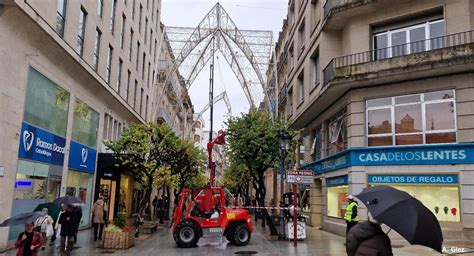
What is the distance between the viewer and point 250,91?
50.3 m

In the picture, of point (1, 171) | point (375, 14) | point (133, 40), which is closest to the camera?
point (1, 171)

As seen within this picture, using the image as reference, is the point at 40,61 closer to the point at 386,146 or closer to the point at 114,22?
the point at 114,22

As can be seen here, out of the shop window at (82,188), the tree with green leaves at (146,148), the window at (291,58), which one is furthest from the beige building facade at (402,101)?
the shop window at (82,188)

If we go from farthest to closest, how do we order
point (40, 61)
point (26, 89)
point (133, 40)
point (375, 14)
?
1. point (133, 40)
2. point (375, 14)
3. point (40, 61)
4. point (26, 89)

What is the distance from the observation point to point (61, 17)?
1772 cm

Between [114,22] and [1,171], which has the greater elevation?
[114,22]

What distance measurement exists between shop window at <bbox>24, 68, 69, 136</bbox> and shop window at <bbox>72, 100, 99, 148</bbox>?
60.1 inches

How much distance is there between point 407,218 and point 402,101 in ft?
46.5

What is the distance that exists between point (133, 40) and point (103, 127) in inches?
351

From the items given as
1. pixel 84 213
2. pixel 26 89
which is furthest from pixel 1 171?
pixel 84 213

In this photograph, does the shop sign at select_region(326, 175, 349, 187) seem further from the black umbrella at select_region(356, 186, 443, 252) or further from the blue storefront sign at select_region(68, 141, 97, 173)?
the black umbrella at select_region(356, 186, 443, 252)

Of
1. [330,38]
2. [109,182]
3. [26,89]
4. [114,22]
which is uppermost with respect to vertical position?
[114,22]

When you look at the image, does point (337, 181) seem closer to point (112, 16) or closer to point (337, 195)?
point (337, 195)

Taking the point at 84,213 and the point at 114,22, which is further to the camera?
the point at 114,22
